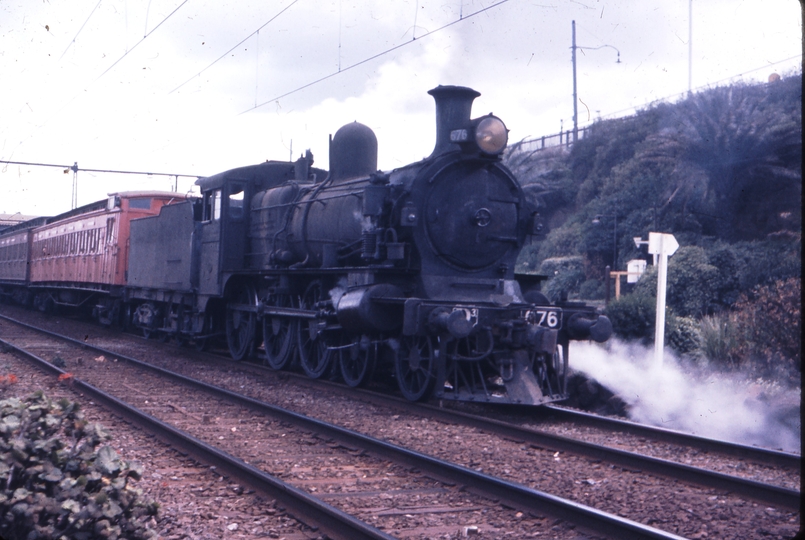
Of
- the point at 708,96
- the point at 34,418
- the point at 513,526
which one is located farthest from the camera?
the point at 708,96

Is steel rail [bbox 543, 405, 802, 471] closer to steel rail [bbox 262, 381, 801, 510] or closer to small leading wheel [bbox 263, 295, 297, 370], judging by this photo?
steel rail [bbox 262, 381, 801, 510]

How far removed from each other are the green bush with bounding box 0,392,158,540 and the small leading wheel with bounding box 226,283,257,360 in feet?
28.6

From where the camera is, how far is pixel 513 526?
4598mm

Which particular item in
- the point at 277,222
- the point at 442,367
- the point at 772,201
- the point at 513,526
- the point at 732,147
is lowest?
the point at 513,526

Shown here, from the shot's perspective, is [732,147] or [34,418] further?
[732,147]

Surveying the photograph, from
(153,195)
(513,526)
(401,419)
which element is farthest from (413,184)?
(153,195)

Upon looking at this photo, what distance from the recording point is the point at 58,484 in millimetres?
3711

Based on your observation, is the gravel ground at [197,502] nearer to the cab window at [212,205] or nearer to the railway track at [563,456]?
the railway track at [563,456]

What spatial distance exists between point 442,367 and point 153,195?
14.5m

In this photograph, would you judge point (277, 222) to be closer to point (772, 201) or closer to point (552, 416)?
point (552, 416)

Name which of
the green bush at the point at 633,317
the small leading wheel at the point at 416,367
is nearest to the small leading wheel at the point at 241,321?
the small leading wheel at the point at 416,367

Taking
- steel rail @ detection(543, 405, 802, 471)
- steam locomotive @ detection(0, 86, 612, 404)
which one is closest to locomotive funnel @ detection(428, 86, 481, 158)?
steam locomotive @ detection(0, 86, 612, 404)

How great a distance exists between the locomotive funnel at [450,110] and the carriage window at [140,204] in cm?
1284

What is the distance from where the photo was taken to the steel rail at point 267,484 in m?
4.33
